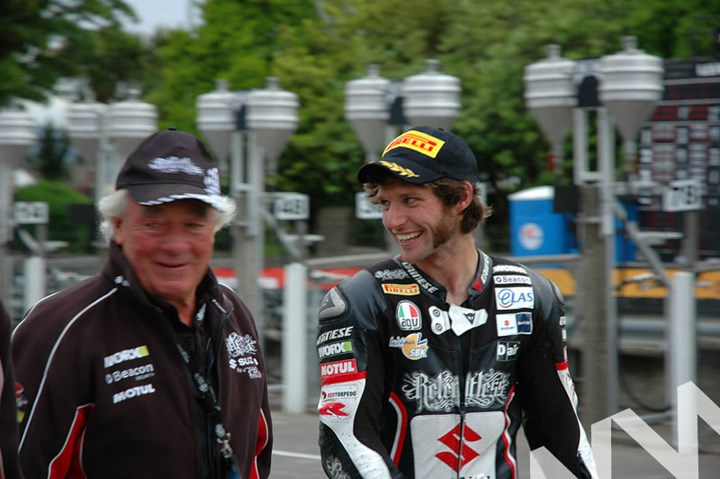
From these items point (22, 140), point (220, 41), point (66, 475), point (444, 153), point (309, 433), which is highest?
point (220, 41)

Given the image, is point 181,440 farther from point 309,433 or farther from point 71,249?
point 71,249

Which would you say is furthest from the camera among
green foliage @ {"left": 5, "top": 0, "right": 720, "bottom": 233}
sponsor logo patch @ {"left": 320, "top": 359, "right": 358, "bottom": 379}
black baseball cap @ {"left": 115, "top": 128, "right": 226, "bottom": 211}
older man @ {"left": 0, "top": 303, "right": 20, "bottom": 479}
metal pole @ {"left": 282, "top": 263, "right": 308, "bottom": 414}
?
green foliage @ {"left": 5, "top": 0, "right": 720, "bottom": 233}

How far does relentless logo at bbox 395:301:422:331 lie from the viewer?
3.74 m

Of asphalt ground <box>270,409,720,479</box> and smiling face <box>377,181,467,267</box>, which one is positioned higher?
smiling face <box>377,181,467,267</box>

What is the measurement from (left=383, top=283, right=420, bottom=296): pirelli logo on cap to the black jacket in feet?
2.30

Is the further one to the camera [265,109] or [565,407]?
[265,109]

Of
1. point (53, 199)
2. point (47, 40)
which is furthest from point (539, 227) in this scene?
point (53, 199)

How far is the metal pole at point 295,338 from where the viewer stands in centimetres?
1221

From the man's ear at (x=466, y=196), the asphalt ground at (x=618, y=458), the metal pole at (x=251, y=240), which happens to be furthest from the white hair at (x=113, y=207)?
the metal pole at (x=251, y=240)

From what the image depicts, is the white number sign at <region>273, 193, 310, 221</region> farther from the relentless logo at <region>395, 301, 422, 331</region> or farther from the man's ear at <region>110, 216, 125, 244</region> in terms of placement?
the man's ear at <region>110, 216, 125, 244</region>

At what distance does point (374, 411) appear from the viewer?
3.71m

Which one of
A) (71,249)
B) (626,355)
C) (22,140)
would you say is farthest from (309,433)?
(71,249)

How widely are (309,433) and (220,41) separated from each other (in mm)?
16382
